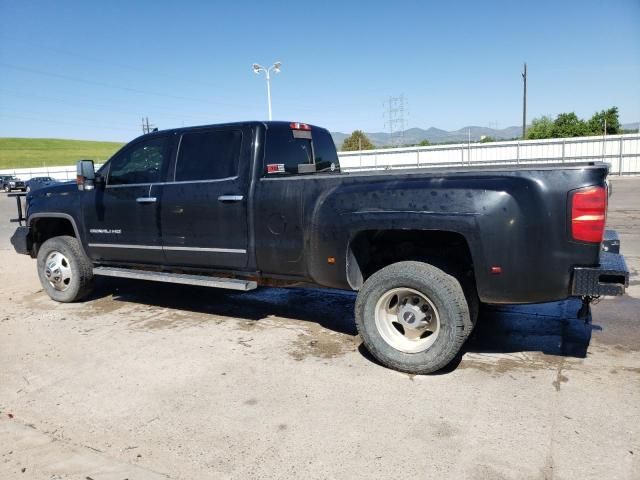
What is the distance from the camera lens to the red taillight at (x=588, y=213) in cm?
333

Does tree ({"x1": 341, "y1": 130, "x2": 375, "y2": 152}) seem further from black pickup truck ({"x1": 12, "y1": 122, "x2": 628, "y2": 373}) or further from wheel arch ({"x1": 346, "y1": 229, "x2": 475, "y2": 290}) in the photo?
wheel arch ({"x1": 346, "y1": 229, "x2": 475, "y2": 290})

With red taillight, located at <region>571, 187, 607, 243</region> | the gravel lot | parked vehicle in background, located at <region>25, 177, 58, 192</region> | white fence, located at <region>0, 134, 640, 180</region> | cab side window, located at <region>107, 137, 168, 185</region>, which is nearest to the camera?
the gravel lot

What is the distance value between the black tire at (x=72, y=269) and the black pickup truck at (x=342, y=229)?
0.05 ft

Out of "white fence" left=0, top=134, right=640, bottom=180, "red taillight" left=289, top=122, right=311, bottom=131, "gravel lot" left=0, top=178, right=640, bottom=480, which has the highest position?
"white fence" left=0, top=134, right=640, bottom=180

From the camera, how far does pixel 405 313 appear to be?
406 centimetres

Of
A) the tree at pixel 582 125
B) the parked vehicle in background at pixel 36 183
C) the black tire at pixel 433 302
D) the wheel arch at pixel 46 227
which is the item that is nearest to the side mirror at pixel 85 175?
the wheel arch at pixel 46 227

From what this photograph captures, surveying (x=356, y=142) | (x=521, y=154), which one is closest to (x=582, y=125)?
(x=521, y=154)

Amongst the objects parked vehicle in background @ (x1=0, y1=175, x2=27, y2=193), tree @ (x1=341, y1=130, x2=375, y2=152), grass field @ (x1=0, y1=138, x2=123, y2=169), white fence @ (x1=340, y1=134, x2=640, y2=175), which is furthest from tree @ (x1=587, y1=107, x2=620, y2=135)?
grass field @ (x1=0, y1=138, x2=123, y2=169)

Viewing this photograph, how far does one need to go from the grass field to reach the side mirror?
70318 mm

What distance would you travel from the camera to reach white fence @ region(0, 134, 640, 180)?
2716 centimetres

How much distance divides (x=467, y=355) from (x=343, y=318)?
153 cm

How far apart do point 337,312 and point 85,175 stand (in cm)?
315

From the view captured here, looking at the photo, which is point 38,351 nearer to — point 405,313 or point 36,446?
point 36,446

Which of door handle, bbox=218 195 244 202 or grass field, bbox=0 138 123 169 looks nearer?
door handle, bbox=218 195 244 202
